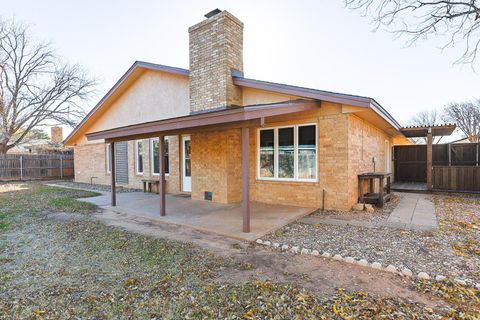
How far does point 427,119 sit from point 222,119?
3914cm

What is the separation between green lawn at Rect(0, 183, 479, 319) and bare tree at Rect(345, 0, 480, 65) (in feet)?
29.6

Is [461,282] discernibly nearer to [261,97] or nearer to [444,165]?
[261,97]

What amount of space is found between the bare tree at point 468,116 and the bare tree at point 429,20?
1759cm

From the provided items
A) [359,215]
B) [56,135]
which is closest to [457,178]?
[359,215]

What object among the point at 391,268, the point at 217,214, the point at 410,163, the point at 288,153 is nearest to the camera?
the point at 391,268

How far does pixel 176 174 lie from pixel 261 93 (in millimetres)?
4978

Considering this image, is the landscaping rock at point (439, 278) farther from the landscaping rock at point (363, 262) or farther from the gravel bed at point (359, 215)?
the gravel bed at point (359, 215)

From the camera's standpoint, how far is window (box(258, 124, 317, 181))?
7230mm

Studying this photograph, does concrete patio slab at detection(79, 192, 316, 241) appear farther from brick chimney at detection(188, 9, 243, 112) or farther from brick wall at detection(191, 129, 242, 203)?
brick chimney at detection(188, 9, 243, 112)

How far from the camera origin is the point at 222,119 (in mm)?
5082

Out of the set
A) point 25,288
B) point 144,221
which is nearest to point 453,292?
point 25,288

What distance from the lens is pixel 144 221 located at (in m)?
6.38

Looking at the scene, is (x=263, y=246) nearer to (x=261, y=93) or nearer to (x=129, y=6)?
(x=261, y=93)

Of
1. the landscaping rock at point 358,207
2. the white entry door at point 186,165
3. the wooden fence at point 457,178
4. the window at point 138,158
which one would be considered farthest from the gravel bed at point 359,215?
the window at point 138,158
